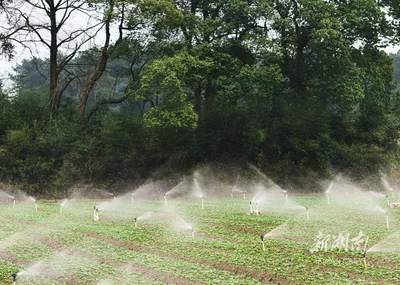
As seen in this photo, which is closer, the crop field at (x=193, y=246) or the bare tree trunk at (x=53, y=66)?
the crop field at (x=193, y=246)

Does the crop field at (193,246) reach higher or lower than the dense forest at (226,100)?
lower

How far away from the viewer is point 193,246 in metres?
19.3

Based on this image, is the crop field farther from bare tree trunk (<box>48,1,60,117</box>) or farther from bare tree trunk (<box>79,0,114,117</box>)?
bare tree trunk (<box>79,0,114,117</box>)

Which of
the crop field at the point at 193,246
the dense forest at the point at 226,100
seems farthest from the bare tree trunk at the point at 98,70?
the crop field at the point at 193,246

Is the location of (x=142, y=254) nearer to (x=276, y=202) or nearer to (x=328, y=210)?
(x=328, y=210)

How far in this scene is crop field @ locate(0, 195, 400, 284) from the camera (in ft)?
50.2

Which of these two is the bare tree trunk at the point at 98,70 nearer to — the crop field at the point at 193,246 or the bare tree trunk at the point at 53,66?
the bare tree trunk at the point at 53,66

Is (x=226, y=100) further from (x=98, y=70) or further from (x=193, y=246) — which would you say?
(x=193, y=246)

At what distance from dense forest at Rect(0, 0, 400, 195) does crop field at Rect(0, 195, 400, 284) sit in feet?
34.0

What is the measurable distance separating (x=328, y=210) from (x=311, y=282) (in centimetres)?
1375

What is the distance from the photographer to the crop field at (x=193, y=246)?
50.2 ft

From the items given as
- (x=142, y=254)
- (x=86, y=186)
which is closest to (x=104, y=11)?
(x=86, y=186)

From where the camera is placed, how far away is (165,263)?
55.6 feet

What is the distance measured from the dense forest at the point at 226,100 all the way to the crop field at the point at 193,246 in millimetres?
10360
